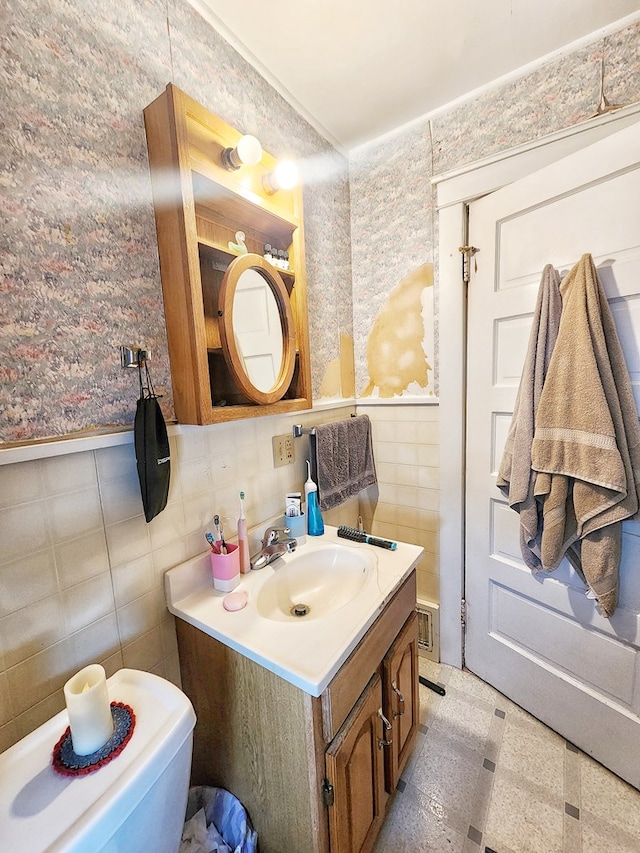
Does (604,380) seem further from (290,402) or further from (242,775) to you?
(242,775)

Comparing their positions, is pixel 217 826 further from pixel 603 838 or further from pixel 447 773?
pixel 603 838

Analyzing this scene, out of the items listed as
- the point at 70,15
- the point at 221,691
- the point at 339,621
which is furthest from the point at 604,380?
the point at 70,15

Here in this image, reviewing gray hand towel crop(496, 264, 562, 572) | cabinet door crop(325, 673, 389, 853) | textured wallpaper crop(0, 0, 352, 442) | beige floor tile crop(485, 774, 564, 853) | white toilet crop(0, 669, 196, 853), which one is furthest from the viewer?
gray hand towel crop(496, 264, 562, 572)

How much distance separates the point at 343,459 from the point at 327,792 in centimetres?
100

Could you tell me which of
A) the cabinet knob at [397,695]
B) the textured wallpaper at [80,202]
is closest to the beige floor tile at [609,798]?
the cabinet knob at [397,695]

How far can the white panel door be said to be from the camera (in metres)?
1.05

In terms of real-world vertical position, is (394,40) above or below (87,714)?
above

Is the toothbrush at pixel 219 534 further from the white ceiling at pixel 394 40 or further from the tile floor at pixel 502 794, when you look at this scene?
the white ceiling at pixel 394 40

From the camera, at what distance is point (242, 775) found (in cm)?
87

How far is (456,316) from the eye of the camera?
4.68 feet

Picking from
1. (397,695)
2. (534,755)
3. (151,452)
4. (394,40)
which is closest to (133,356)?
(151,452)

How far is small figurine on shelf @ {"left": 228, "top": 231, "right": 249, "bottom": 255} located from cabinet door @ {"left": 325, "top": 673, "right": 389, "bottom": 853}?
127cm

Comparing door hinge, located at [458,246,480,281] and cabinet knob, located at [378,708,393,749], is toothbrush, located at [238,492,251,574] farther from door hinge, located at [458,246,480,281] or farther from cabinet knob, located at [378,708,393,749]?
door hinge, located at [458,246,480,281]

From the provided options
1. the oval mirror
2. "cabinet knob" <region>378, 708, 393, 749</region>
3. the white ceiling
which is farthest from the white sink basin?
the white ceiling
